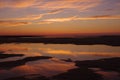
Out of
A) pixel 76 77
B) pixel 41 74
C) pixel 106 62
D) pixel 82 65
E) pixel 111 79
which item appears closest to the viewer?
pixel 111 79

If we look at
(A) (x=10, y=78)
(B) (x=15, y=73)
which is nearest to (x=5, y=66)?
(B) (x=15, y=73)

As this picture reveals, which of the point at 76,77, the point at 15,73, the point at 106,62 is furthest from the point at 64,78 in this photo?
the point at 106,62

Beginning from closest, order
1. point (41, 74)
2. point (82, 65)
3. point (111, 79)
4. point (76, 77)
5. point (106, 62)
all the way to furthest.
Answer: point (111, 79) < point (76, 77) < point (41, 74) < point (82, 65) < point (106, 62)

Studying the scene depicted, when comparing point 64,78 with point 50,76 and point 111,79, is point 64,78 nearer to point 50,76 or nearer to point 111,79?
point 50,76

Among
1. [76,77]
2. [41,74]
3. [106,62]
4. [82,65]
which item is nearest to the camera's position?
[76,77]

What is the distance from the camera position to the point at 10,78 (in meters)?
10.4

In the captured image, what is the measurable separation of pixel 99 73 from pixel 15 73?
4.91 m

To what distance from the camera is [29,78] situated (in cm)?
1038

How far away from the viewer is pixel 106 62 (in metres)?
14.5

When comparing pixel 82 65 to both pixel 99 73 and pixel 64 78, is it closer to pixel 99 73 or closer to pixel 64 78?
pixel 99 73

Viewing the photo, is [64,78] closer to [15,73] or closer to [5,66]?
[15,73]

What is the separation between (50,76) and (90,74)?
7.34ft

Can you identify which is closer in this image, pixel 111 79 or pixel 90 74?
pixel 111 79

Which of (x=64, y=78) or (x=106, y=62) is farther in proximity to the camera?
(x=106, y=62)
